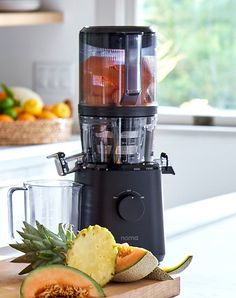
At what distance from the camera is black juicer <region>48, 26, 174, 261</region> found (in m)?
1.73

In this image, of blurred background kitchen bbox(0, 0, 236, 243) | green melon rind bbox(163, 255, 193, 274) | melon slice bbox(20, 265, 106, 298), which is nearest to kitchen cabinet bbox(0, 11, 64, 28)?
blurred background kitchen bbox(0, 0, 236, 243)

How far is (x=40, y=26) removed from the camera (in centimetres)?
415

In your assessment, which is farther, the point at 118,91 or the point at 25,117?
the point at 25,117

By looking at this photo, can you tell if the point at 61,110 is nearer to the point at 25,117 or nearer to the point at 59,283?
the point at 25,117

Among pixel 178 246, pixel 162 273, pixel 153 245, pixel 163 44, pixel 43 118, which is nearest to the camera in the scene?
pixel 162 273

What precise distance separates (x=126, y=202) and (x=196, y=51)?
2313 mm

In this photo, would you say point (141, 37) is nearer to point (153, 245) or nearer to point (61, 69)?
point (153, 245)

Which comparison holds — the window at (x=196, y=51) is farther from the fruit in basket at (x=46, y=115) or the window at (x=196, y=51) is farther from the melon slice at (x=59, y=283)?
the melon slice at (x=59, y=283)

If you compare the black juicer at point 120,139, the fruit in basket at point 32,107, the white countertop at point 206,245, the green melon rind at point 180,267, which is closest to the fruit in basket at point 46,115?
the fruit in basket at point 32,107

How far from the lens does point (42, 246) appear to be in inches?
57.4

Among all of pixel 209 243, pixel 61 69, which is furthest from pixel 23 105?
pixel 209 243

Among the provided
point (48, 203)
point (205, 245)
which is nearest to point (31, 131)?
point (205, 245)

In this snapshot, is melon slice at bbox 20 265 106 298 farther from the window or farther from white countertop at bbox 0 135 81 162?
the window

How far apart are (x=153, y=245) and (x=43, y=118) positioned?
2073 mm
